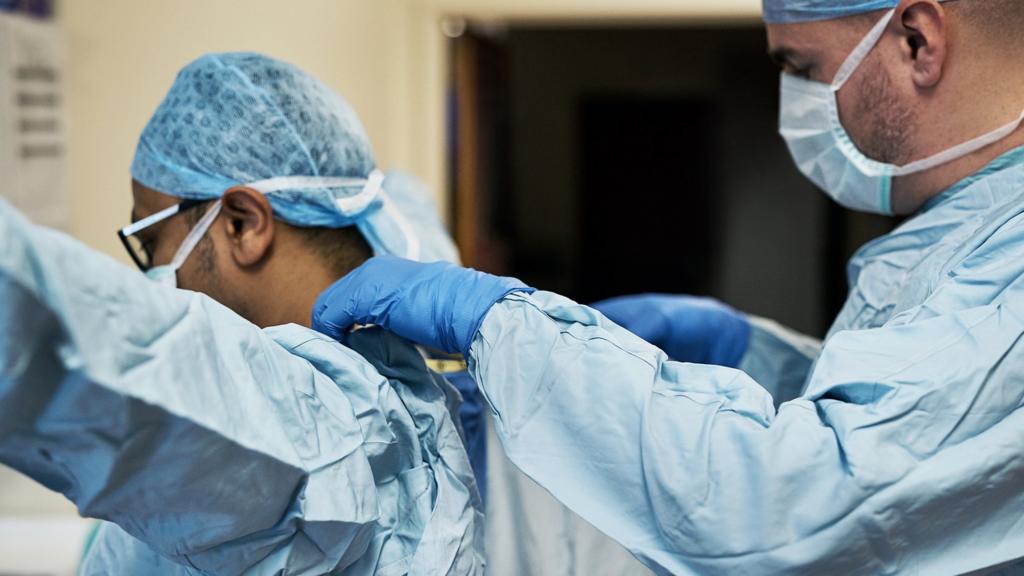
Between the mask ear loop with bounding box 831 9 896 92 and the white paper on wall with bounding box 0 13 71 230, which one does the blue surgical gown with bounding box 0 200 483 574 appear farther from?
the white paper on wall with bounding box 0 13 71 230

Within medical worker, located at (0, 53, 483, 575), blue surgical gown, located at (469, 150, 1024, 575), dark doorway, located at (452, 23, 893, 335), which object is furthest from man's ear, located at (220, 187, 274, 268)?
dark doorway, located at (452, 23, 893, 335)

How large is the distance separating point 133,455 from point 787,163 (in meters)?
3.43

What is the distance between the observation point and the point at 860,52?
124 cm

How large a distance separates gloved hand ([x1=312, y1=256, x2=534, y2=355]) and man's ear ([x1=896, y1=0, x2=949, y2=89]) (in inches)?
22.5

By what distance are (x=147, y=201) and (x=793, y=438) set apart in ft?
2.57

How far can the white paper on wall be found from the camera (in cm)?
205

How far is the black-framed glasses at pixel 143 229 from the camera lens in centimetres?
116

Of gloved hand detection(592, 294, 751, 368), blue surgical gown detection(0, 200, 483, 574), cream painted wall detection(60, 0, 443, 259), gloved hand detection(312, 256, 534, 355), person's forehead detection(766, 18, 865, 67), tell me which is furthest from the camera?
cream painted wall detection(60, 0, 443, 259)

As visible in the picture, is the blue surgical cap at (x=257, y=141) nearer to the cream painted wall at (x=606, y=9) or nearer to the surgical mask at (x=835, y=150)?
the surgical mask at (x=835, y=150)

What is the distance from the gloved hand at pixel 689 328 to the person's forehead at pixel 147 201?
0.69 m

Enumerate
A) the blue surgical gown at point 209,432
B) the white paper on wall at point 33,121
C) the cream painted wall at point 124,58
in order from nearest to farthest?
1. the blue surgical gown at point 209,432
2. the white paper on wall at point 33,121
3. the cream painted wall at point 124,58

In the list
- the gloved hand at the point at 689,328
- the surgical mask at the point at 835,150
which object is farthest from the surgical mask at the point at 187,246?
the surgical mask at the point at 835,150

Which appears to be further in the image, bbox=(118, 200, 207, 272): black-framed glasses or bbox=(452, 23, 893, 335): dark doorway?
bbox=(452, 23, 893, 335): dark doorway

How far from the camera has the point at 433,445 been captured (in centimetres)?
101
